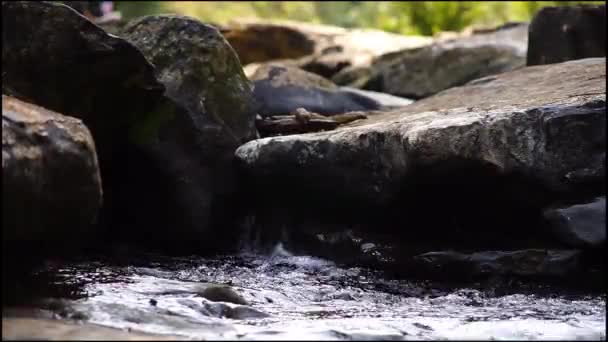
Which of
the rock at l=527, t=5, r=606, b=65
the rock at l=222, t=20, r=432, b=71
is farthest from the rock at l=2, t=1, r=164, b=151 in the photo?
the rock at l=222, t=20, r=432, b=71

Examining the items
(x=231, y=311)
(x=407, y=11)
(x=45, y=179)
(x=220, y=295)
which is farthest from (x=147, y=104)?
(x=407, y=11)

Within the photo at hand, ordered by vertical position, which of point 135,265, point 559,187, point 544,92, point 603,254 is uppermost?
point 544,92

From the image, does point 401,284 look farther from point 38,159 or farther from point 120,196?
point 38,159

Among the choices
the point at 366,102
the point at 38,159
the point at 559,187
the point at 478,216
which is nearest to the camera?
the point at 38,159

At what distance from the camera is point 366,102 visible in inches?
339

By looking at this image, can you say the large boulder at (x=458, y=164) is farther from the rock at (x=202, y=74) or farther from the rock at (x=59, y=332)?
the rock at (x=59, y=332)

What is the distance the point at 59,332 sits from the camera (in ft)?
8.29

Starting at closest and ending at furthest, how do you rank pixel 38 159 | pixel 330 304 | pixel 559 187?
pixel 38 159
pixel 330 304
pixel 559 187

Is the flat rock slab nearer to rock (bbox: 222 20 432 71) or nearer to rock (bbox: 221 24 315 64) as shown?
rock (bbox: 222 20 432 71)

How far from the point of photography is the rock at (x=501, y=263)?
4.44 meters

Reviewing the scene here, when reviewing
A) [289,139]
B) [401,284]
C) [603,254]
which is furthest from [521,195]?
[289,139]

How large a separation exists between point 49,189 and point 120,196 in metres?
2.83

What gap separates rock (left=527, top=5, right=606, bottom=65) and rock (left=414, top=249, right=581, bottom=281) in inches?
185

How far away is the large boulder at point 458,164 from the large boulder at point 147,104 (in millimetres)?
407
